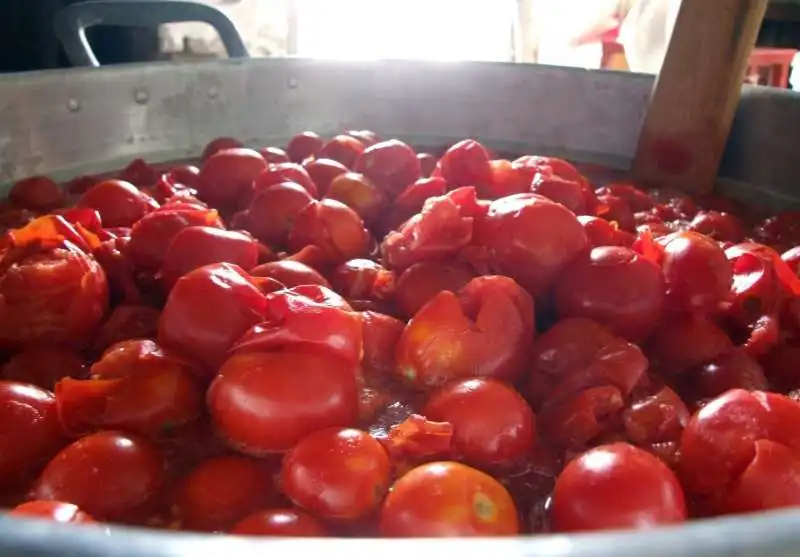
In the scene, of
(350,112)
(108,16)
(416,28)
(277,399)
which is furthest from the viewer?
(416,28)

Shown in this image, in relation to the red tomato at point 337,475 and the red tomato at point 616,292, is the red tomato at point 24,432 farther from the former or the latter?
the red tomato at point 616,292

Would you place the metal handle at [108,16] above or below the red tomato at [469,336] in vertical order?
above

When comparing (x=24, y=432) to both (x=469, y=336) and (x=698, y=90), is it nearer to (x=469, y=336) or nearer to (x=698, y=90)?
(x=469, y=336)

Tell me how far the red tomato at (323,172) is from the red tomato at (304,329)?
1.28 ft

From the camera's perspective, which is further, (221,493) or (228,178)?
(228,178)

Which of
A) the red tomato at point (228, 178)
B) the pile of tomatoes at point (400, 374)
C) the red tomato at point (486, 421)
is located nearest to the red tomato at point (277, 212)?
the pile of tomatoes at point (400, 374)

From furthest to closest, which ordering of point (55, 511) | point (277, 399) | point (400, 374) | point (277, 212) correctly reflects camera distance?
point (277, 212), point (400, 374), point (277, 399), point (55, 511)

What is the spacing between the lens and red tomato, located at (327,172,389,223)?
34.4 inches

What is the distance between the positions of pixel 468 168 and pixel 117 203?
14.2 inches

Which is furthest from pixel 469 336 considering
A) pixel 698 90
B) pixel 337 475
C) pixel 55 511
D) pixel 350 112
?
pixel 350 112

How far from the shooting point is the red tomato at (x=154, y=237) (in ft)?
2.36

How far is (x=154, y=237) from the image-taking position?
72cm

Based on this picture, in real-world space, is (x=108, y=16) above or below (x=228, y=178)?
above

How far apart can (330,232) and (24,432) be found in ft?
1.07
